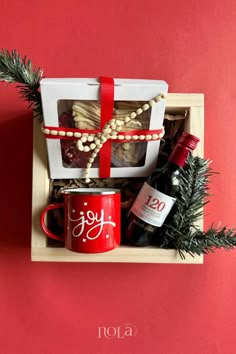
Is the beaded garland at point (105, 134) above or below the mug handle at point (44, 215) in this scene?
above

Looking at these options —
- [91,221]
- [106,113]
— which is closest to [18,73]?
[106,113]

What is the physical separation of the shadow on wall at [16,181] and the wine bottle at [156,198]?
227mm

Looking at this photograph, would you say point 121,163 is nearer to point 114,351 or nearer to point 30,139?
point 30,139

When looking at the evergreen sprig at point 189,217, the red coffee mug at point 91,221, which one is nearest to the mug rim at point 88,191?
the red coffee mug at point 91,221

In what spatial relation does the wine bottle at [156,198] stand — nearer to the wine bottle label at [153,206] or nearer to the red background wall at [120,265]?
the wine bottle label at [153,206]

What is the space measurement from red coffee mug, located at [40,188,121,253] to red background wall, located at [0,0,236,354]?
0.59ft

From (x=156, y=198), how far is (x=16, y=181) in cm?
30

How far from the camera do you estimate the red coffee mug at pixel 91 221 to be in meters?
0.63

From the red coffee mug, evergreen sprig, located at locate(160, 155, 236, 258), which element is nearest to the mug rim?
the red coffee mug

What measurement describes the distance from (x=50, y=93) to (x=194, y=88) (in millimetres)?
311

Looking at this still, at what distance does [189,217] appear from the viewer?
67 centimetres

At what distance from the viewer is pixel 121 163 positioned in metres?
0.70

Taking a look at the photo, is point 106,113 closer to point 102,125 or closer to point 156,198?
point 102,125

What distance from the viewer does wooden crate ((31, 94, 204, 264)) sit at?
0.67 m
